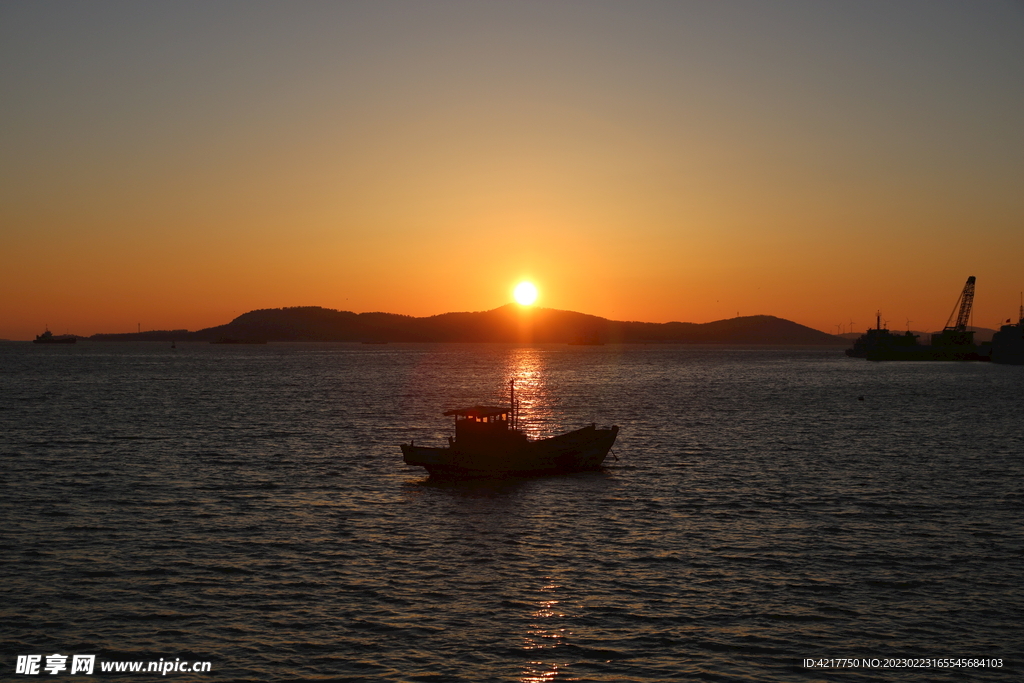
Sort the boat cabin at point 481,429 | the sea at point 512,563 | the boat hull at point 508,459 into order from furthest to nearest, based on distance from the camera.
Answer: the boat cabin at point 481,429 < the boat hull at point 508,459 < the sea at point 512,563

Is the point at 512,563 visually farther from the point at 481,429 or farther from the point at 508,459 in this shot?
the point at 481,429

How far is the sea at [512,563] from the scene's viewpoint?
22312mm

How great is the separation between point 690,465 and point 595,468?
6970 millimetres

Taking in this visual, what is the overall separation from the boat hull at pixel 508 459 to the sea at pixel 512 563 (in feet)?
3.43

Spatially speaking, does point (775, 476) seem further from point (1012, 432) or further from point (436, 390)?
point (436, 390)

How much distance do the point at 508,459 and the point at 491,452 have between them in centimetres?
115

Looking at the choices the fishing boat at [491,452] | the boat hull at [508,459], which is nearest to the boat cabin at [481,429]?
the fishing boat at [491,452]

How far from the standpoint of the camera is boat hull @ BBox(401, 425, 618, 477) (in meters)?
50.2

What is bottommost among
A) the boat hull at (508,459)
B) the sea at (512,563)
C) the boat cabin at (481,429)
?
the sea at (512,563)

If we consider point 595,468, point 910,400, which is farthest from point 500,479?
point 910,400

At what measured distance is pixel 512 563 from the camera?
31359 millimetres

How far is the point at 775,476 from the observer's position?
2061 inches

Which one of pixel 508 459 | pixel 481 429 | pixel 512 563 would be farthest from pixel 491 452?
pixel 512 563

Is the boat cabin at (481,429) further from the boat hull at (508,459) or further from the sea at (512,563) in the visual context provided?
the sea at (512,563)
